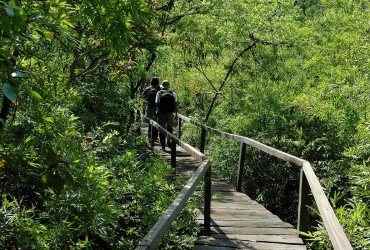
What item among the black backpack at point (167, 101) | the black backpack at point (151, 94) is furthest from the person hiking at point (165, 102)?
the black backpack at point (151, 94)

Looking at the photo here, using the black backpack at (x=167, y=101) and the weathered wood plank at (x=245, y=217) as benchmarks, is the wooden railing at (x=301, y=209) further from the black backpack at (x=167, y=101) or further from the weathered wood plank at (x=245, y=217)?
the black backpack at (x=167, y=101)

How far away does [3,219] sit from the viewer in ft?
8.54

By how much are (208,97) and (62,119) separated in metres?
9.80

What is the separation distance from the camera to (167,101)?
912 centimetres

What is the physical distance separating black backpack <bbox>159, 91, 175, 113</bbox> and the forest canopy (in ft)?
2.16

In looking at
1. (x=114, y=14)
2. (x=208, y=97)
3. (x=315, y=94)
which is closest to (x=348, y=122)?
(x=315, y=94)

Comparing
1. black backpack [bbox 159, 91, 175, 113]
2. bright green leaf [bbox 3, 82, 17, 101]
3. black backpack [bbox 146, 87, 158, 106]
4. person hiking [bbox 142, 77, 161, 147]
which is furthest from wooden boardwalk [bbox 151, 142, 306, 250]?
black backpack [bbox 146, 87, 158, 106]

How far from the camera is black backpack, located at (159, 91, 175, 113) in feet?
29.7

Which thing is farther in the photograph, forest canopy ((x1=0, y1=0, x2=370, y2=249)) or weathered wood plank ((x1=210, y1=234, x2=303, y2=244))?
weathered wood plank ((x1=210, y1=234, x2=303, y2=244))

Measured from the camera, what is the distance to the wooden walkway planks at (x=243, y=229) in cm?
444

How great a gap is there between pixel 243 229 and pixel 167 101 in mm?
4645

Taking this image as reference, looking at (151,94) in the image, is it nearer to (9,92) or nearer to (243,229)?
(243,229)

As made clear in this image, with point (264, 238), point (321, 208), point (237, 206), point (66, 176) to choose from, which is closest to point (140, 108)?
point (237, 206)

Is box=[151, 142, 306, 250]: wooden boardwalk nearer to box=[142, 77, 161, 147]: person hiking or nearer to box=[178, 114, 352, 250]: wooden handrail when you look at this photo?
box=[178, 114, 352, 250]: wooden handrail
